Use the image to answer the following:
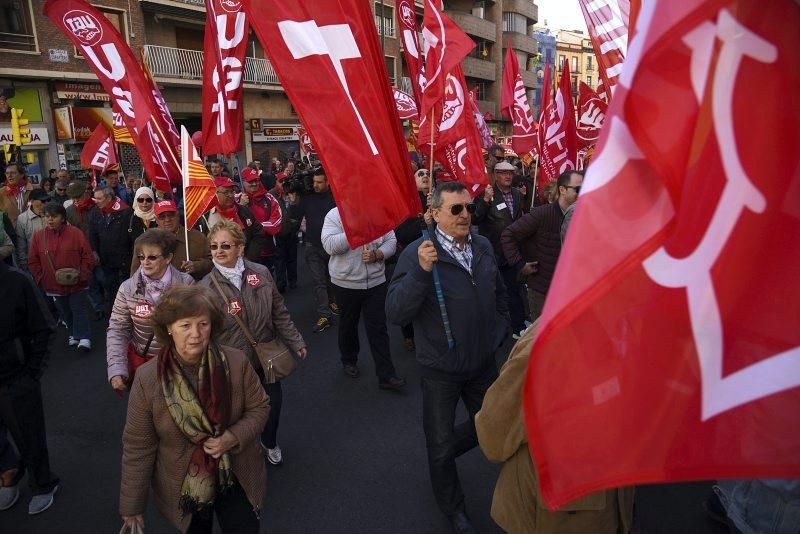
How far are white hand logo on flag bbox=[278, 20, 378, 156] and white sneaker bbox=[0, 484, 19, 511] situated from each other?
10.7ft

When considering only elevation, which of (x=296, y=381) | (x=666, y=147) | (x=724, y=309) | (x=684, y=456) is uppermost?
(x=666, y=147)

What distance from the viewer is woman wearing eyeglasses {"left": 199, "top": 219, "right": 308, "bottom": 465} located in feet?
12.0

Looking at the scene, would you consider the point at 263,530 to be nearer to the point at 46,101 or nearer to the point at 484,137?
the point at 484,137

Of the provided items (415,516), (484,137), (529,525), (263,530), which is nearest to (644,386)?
(529,525)

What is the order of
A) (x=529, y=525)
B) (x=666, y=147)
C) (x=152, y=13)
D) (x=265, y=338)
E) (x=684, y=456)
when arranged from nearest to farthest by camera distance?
(x=666, y=147) → (x=684, y=456) → (x=529, y=525) → (x=265, y=338) → (x=152, y=13)

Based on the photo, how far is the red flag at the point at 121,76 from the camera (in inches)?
241

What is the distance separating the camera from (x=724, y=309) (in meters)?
1.32

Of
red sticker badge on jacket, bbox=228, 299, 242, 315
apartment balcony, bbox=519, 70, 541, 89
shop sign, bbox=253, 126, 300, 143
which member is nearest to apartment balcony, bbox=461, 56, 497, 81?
apartment balcony, bbox=519, 70, 541, 89

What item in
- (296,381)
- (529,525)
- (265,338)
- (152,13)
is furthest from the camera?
(152,13)

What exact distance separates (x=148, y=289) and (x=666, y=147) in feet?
10.5

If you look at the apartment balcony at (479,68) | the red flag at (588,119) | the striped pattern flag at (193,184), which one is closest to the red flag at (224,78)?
the striped pattern flag at (193,184)

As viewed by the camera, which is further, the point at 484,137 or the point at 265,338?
the point at 484,137

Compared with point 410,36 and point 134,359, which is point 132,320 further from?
point 410,36

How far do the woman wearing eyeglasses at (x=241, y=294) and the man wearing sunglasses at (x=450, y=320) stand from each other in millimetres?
949
